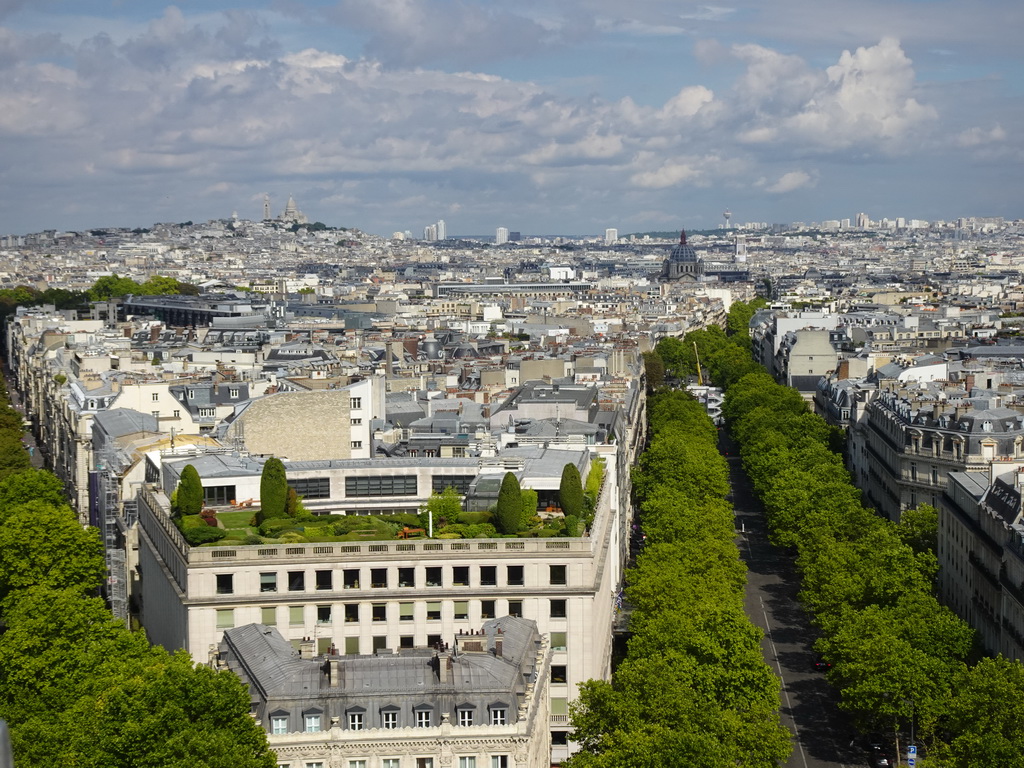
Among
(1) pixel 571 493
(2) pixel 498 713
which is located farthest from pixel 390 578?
(2) pixel 498 713

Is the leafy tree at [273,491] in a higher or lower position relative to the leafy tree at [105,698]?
higher

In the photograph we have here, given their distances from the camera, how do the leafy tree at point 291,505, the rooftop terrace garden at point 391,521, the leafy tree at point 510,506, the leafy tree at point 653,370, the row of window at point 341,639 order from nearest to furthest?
the row of window at point 341,639 → the rooftop terrace garden at point 391,521 → the leafy tree at point 510,506 → the leafy tree at point 291,505 → the leafy tree at point 653,370

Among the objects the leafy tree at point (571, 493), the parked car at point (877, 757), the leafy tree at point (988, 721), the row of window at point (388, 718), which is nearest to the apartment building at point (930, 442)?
the parked car at point (877, 757)

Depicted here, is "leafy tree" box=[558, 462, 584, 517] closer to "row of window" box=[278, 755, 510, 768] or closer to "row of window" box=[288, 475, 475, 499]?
"row of window" box=[288, 475, 475, 499]

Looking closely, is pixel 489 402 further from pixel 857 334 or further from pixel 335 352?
pixel 857 334

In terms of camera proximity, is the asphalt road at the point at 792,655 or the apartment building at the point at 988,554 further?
the apartment building at the point at 988,554

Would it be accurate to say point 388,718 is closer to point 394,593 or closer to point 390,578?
point 394,593

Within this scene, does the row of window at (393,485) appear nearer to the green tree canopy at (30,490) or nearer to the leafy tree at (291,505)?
the leafy tree at (291,505)
